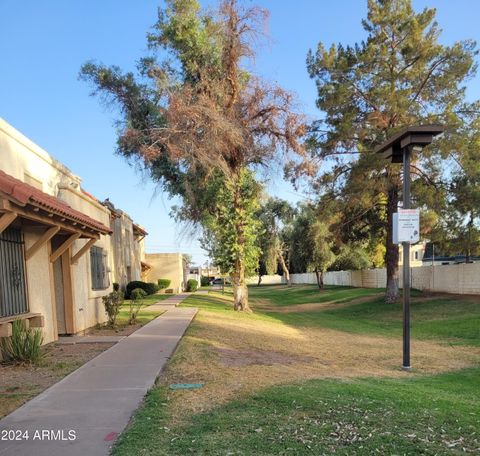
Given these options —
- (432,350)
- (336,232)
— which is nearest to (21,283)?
(432,350)

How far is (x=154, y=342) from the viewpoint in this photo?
34.5ft

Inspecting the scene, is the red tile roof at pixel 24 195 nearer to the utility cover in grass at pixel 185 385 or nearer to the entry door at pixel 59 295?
the entry door at pixel 59 295

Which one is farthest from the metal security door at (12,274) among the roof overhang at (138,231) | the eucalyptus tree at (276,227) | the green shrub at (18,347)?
the eucalyptus tree at (276,227)

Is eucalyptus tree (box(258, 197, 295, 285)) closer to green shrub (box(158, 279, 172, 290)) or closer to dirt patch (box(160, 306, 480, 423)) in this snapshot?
green shrub (box(158, 279, 172, 290))

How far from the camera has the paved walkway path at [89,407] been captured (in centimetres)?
442

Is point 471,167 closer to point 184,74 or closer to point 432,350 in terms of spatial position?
point 432,350

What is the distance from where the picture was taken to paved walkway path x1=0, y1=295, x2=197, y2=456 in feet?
14.5

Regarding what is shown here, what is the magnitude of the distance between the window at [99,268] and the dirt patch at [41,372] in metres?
4.50

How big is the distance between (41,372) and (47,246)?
406 centimetres

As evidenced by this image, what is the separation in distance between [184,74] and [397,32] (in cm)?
1101

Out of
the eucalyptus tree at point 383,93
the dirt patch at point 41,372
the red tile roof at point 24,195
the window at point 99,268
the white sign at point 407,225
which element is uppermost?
the eucalyptus tree at point 383,93

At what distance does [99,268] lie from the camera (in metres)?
15.8

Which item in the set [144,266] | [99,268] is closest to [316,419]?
[99,268]

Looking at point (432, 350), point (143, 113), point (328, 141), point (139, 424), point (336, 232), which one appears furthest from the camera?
point (336, 232)
